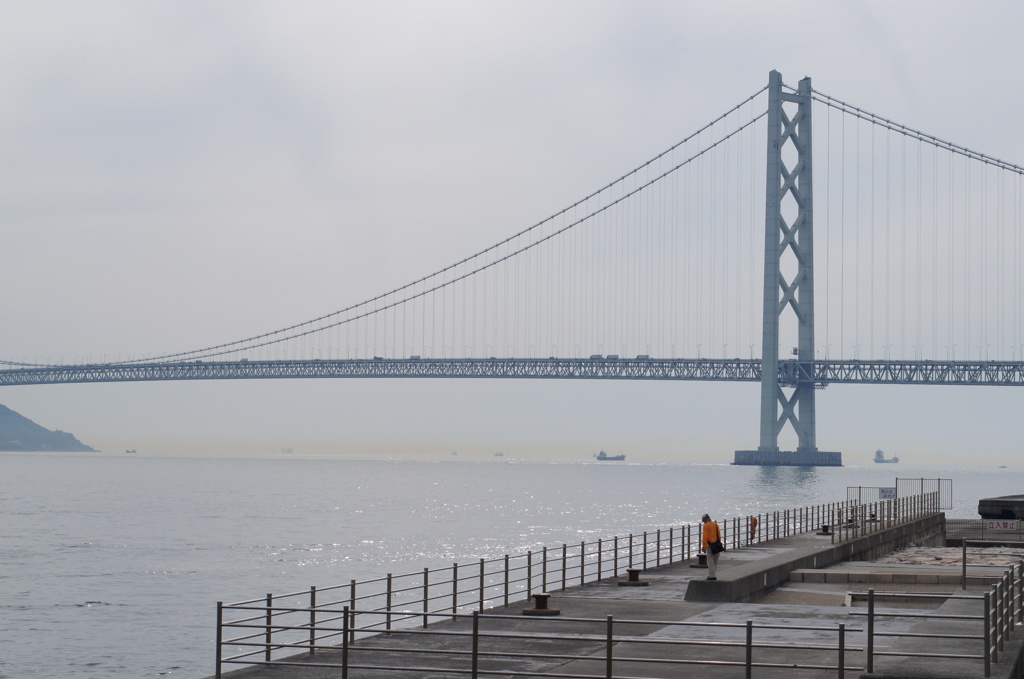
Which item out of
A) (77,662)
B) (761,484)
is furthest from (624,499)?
(77,662)

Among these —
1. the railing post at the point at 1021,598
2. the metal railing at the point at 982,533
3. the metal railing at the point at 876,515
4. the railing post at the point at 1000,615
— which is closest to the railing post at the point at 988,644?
the railing post at the point at 1000,615

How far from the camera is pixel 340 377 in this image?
135m

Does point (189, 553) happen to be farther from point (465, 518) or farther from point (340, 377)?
point (340, 377)

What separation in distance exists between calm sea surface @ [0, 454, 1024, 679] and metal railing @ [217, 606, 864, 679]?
12298mm

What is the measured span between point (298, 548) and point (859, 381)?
278 ft

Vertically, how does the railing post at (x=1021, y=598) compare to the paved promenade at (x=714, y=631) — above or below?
above

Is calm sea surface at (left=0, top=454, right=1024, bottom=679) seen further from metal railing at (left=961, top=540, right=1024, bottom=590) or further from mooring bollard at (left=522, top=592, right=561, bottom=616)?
metal railing at (left=961, top=540, right=1024, bottom=590)

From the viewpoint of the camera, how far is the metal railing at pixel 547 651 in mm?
13883

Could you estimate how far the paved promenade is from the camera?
14.4 meters

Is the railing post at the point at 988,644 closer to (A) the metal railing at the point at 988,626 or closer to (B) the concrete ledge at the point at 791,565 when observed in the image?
(A) the metal railing at the point at 988,626

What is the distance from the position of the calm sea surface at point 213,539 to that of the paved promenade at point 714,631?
1099cm

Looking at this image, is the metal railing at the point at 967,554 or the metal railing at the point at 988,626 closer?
the metal railing at the point at 988,626

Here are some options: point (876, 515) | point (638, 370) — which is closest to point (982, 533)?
point (876, 515)

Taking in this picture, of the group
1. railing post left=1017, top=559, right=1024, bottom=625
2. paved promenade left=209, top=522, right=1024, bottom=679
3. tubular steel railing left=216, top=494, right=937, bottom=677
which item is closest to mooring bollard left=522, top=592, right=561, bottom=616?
paved promenade left=209, top=522, right=1024, bottom=679
